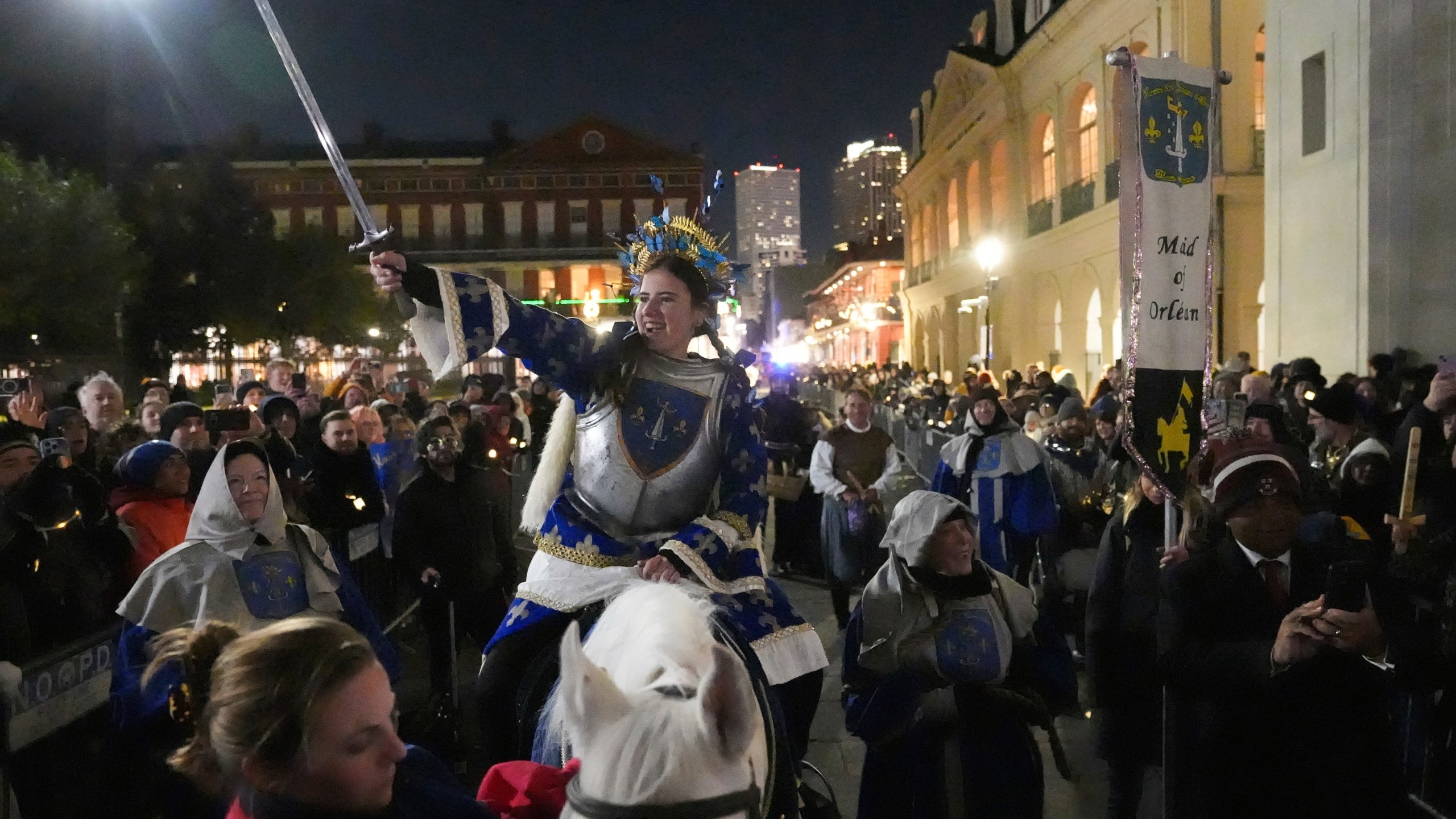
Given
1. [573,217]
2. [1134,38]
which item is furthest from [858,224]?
[1134,38]

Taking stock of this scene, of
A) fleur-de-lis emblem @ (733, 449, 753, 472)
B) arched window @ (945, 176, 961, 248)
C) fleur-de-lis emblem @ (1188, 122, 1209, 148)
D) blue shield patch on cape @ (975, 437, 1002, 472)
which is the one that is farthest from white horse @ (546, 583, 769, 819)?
arched window @ (945, 176, 961, 248)

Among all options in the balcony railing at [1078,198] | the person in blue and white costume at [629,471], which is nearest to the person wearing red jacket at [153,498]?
the person in blue and white costume at [629,471]

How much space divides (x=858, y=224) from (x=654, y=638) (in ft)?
636

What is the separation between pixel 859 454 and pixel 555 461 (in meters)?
5.35

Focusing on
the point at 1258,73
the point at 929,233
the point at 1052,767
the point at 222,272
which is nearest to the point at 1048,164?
the point at 1258,73

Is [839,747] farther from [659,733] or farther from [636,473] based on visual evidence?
[659,733]

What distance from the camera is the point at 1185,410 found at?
3.98 m

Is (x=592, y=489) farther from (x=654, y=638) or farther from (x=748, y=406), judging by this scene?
(x=654, y=638)

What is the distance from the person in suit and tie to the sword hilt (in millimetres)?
2561

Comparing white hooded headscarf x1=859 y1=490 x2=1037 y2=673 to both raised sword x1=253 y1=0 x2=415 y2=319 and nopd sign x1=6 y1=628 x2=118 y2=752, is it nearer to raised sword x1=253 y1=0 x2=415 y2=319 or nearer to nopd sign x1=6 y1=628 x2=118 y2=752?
raised sword x1=253 y1=0 x2=415 y2=319

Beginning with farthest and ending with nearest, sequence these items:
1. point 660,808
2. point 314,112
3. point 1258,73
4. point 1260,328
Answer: point 1260,328 → point 1258,73 → point 314,112 → point 660,808

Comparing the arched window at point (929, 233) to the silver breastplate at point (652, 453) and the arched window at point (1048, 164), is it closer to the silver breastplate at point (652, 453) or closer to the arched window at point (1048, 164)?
the arched window at point (1048, 164)

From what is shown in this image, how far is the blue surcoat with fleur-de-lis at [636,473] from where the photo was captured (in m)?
3.20

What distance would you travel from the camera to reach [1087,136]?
26828mm
